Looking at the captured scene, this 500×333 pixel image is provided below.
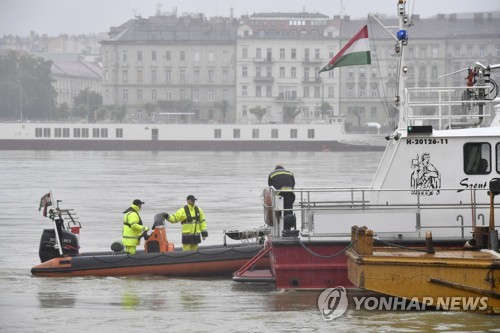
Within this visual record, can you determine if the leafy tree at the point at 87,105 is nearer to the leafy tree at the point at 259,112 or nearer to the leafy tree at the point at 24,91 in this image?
the leafy tree at the point at 24,91

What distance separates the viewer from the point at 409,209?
17.8m

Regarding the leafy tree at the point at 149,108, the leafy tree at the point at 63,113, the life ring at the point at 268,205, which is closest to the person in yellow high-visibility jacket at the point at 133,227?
the life ring at the point at 268,205

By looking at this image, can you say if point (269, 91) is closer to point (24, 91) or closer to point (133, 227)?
point (24, 91)

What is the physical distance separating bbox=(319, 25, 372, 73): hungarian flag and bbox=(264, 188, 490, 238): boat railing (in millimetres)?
2503

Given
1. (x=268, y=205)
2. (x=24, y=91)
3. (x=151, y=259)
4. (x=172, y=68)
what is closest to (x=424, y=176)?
(x=268, y=205)

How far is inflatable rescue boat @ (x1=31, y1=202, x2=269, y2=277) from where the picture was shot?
20.3m

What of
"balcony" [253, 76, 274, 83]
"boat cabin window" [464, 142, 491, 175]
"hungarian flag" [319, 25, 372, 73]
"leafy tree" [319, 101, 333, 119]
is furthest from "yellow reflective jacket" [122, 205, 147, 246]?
"balcony" [253, 76, 274, 83]

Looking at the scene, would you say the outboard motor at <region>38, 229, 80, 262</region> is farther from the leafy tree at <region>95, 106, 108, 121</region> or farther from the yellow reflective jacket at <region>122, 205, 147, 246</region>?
the leafy tree at <region>95, 106, 108, 121</region>

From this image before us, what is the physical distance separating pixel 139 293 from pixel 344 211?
12.1ft

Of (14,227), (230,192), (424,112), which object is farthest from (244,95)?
(14,227)

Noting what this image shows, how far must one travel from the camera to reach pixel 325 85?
15150cm

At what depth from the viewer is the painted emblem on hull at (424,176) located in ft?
59.8

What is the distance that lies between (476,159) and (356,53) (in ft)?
9.54

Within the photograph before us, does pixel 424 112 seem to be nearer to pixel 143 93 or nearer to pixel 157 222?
pixel 143 93
